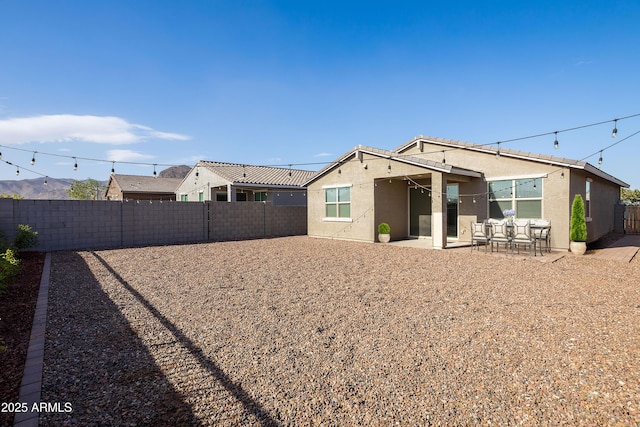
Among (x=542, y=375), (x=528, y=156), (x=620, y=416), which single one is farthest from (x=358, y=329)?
(x=528, y=156)

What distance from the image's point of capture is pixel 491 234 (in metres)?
10.6

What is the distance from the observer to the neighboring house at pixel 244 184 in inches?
798

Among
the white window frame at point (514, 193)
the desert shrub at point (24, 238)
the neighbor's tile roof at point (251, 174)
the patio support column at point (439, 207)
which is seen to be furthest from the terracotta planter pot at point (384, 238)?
the desert shrub at point (24, 238)

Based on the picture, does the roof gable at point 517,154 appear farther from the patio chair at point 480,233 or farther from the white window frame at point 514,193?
the patio chair at point 480,233

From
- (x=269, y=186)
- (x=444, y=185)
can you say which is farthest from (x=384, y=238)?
(x=269, y=186)

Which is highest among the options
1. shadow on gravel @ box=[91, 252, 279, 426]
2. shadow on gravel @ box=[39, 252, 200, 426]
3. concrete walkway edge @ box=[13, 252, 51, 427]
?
concrete walkway edge @ box=[13, 252, 51, 427]

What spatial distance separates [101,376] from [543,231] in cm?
1262

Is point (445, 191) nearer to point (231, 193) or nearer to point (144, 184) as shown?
point (231, 193)

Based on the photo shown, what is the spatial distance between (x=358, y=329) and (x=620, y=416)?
8.34ft

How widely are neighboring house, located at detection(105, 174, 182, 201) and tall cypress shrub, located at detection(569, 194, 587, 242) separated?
104ft

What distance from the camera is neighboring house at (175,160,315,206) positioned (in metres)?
20.3

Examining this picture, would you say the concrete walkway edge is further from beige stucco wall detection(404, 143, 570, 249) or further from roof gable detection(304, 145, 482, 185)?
beige stucco wall detection(404, 143, 570, 249)

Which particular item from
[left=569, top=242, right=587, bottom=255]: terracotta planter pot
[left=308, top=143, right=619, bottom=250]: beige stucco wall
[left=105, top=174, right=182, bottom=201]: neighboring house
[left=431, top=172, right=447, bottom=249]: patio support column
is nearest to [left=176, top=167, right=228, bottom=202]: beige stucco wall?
[left=105, top=174, right=182, bottom=201]: neighboring house

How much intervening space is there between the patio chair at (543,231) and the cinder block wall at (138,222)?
472 inches
